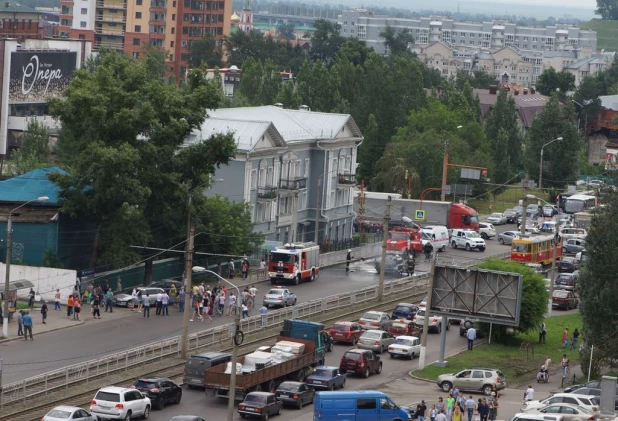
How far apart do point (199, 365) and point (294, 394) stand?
12.9 feet

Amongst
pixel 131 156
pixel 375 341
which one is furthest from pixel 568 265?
pixel 131 156

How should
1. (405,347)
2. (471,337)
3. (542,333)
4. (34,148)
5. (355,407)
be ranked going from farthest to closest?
1. (34,148)
2. (542,333)
3. (471,337)
4. (405,347)
5. (355,407)

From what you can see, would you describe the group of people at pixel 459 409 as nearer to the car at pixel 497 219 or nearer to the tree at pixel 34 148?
the tree at pixel 34 148

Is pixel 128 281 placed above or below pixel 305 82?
below

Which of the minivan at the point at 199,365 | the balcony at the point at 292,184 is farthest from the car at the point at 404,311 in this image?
the balcony at the point at 292,184

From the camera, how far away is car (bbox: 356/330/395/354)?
6303 cm

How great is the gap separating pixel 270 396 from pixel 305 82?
91476 millimetres

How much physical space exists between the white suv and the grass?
26373 millimetres

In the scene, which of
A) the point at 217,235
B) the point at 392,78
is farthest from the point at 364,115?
the point at 217,235

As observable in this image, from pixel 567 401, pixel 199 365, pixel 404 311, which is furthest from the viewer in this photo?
pixel 404 311

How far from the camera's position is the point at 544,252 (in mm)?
92000

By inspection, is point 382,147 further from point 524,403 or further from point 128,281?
point 524,403

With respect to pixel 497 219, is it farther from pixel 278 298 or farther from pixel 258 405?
pixel 258 405

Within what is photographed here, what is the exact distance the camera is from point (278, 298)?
235 ft
